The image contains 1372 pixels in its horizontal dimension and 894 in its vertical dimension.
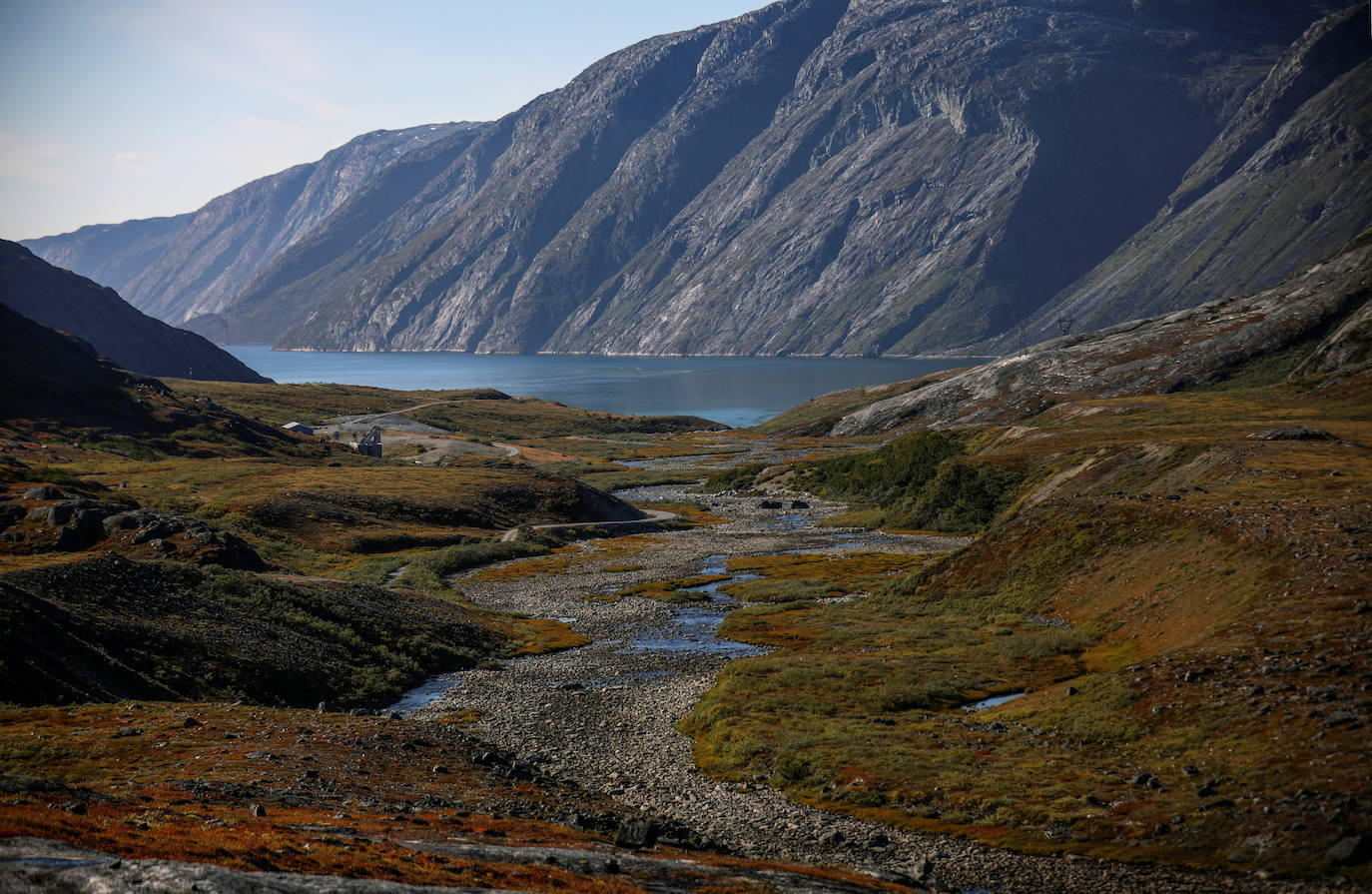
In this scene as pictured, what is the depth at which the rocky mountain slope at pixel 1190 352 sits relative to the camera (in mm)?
146250

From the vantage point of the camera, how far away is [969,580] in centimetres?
6469

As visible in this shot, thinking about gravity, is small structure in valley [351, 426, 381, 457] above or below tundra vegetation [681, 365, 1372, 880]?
above

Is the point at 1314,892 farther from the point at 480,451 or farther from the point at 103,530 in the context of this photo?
the point at 480,451

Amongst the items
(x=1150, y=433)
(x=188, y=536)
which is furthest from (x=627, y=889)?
(x=1150, y=433)

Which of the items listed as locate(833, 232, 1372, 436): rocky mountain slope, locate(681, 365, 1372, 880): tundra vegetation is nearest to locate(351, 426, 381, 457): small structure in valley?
locate(681, 365, 1372, 880): tundra vegetation

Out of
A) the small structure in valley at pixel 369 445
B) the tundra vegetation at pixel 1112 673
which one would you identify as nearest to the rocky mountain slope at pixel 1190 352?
the tundra vegetation at pixel 1112 673

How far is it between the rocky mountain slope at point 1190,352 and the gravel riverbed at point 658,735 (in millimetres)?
83341

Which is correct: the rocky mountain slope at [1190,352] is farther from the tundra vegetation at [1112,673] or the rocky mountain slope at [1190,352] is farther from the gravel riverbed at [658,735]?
the gravel riverbed at [658,735]

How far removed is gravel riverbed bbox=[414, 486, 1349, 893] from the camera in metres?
27.2

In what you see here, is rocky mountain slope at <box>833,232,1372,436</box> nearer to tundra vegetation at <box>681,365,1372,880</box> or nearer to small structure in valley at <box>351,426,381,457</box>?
tundra vegetation at <box>681,365,1372,880</box>

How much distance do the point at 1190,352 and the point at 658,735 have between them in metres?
152

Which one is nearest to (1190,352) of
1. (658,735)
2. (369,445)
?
(369,445)

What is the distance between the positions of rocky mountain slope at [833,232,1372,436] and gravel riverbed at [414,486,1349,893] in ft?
273

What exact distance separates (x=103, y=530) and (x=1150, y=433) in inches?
3696
